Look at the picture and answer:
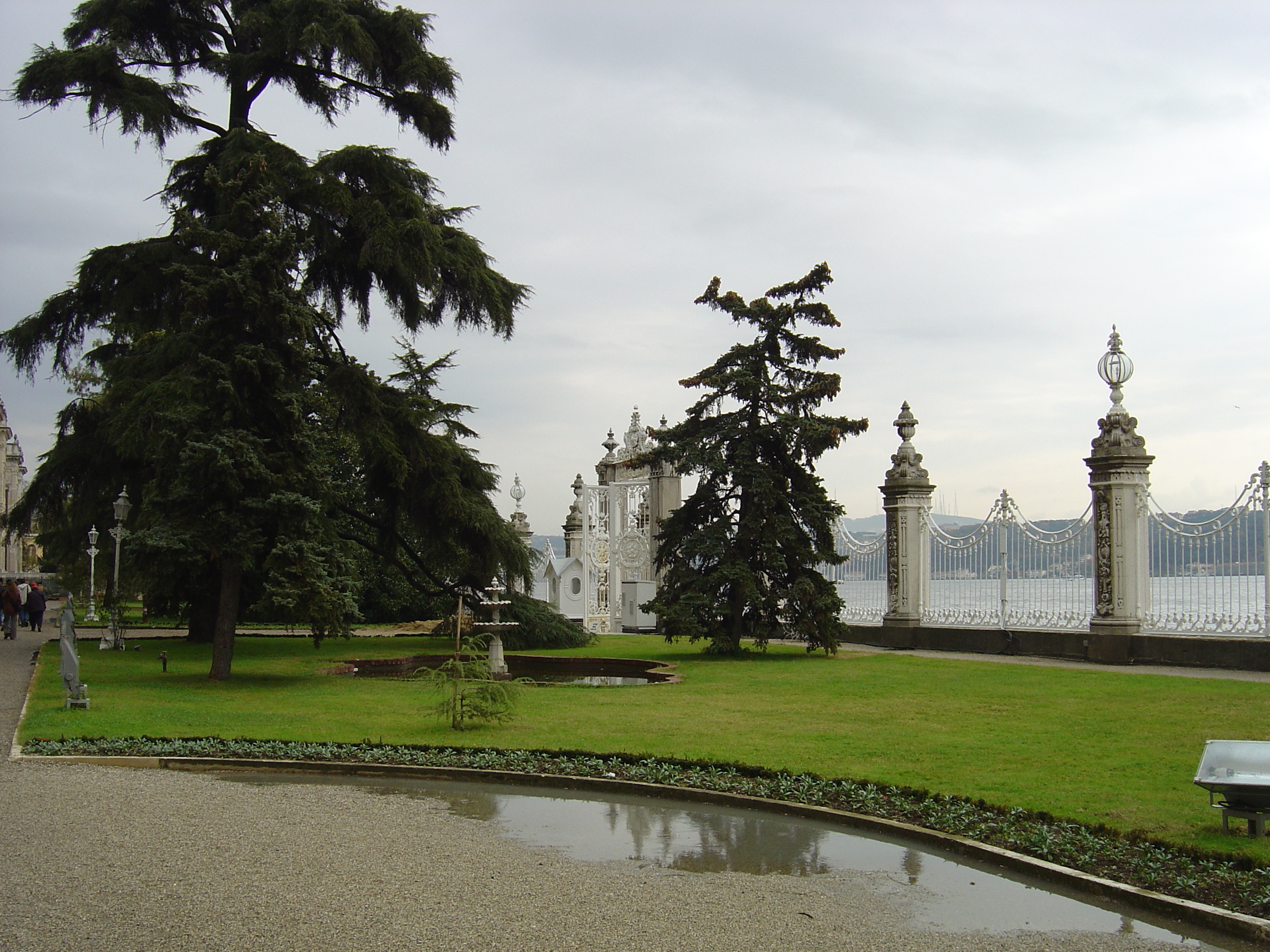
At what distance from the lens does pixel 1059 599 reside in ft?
59.1

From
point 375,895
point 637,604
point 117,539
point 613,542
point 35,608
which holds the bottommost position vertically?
point 375,895

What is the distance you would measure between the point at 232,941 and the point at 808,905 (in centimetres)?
268

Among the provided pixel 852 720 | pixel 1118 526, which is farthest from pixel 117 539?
pixel 1118 526

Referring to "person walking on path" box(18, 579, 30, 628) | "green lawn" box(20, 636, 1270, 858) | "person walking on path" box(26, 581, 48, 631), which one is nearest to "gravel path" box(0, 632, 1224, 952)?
"green lawn" box(20, 636, 1270, 858)

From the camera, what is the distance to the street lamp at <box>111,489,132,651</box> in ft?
61.5

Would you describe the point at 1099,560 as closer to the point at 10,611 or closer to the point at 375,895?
the point at 375,895

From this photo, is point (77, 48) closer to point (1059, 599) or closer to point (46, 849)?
point (46, 849)

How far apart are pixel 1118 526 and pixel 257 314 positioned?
13.3m

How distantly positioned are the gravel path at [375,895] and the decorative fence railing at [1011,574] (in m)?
13.4

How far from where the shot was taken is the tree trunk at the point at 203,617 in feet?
63.9

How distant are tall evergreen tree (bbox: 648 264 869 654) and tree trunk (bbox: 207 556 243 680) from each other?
6868 millimetres

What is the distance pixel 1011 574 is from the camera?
1909cm

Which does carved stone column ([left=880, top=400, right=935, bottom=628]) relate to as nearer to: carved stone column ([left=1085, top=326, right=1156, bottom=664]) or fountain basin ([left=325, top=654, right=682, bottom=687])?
carved stone column ([left=1085, top=326, right=1156, bottom=664])

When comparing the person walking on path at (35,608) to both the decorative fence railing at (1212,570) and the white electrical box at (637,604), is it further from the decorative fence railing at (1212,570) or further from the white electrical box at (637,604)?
the decorative fence railing at (1212,570)
